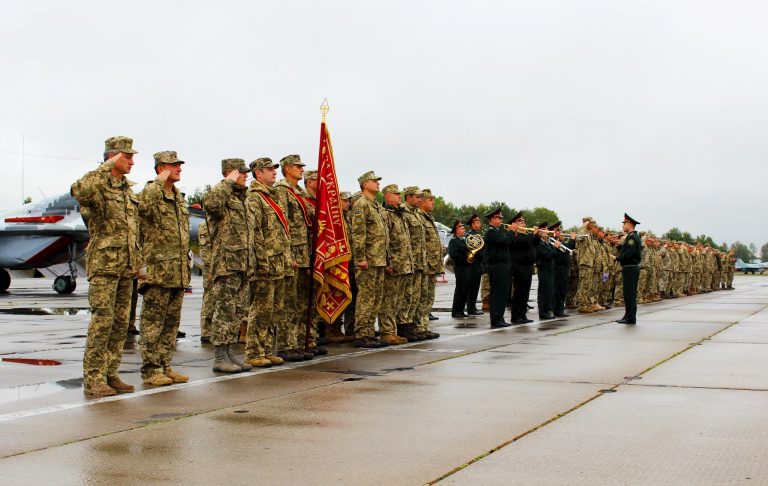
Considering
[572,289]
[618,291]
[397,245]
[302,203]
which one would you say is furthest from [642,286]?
[302,203]

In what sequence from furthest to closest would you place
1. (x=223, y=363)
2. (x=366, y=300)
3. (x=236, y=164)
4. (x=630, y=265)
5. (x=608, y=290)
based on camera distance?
(x=608, y=290), (x=630, y=265), (x=366, y=300), (x=236, y=164), (x=223, y=363)

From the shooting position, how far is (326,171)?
10500mm

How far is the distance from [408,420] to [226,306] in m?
3.10

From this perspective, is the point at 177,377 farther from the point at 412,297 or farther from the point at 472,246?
the point at 472,246

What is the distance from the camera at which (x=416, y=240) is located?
41.9 ft

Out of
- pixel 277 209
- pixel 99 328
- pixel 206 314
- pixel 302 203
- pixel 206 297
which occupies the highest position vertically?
pixel 302 203

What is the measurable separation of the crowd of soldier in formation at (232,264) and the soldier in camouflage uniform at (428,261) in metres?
0.23

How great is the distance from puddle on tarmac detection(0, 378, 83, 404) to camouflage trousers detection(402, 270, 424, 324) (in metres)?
5.21

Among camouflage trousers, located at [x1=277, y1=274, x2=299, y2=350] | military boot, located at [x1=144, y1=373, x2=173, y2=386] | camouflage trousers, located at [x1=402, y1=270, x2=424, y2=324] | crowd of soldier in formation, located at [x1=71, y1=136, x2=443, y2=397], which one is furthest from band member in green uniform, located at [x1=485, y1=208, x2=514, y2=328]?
military boot, located at [x1=144, y1=373, x2=173, y2=386]

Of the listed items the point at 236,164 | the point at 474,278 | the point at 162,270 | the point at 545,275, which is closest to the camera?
the point at 162,270

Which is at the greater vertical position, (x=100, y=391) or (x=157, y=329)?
(x=157, y=329)

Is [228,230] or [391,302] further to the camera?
[391,302]

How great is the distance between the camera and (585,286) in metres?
19.9

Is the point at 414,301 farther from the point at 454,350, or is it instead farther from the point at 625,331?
the point at 625,331
